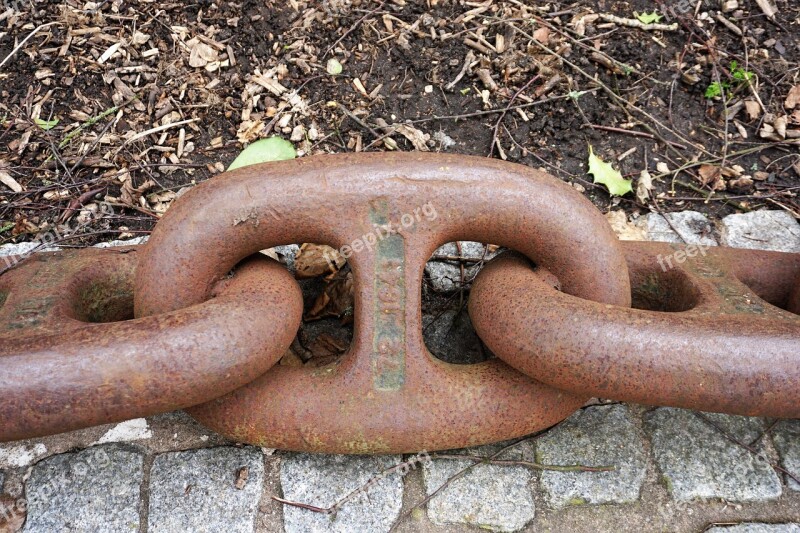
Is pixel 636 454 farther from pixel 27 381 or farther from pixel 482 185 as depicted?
pixel 27 381

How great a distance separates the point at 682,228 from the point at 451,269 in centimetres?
87

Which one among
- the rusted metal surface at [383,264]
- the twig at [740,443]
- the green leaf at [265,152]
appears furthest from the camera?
the green leaf at [265,152]

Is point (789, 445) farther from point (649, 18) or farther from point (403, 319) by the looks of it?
point (649, 18)

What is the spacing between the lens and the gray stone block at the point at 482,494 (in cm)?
178

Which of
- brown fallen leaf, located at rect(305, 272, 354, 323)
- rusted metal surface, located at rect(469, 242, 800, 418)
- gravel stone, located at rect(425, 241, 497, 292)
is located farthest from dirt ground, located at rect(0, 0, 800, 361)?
rusted metal surface, located at rect(469, 242, 800, 418)

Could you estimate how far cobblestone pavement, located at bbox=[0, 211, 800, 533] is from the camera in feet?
5.83

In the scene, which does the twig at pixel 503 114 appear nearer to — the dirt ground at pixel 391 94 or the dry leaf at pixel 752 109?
the dirt ground at pixel 391 94

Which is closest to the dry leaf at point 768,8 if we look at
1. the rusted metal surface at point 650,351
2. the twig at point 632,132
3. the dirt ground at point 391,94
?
the dirt ground at point 391,94

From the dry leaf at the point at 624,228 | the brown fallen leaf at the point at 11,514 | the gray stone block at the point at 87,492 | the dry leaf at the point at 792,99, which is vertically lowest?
the brown fallen leaf at the point at 11,514

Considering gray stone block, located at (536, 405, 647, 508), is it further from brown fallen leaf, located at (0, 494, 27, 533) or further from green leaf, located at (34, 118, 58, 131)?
green leaf, located at (34, 118, 58, 131)

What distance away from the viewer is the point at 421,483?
1.83 m

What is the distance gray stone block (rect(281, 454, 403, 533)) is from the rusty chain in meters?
0.23

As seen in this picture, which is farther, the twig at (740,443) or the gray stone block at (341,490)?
the twig at (740,443)

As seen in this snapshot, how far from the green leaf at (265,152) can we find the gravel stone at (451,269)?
704mm
